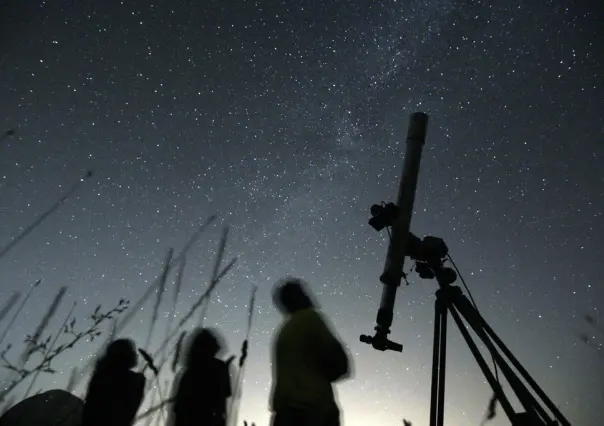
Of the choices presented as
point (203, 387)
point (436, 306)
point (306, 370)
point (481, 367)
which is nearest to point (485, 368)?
point (481, 367)

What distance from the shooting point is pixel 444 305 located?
434 centimetres

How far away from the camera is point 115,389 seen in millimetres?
3029

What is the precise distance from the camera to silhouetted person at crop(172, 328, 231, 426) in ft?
9.27

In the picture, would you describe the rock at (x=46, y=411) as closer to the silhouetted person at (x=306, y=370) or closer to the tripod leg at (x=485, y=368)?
the silhouetted person at (x=306, y=370)

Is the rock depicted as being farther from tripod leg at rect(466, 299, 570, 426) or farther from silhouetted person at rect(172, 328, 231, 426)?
tripod leg at rect(466, 299, 570, 426)

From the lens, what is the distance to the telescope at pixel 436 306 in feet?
11.3

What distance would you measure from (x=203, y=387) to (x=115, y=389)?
2.26ft

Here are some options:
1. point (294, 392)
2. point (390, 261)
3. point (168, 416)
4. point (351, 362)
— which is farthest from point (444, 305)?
point (168, 416)

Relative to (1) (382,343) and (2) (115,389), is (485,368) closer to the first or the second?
(1) (382,343)

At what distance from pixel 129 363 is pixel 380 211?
9.65ft

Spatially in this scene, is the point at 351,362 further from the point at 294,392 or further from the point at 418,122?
the point at 418,122

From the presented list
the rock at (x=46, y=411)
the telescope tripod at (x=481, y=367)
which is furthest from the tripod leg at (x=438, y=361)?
the rock at (x=46, y=411)

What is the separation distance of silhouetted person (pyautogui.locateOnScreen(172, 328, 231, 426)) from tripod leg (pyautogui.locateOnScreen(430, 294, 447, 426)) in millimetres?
2087

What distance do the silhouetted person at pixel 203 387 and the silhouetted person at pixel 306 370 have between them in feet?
1.84
